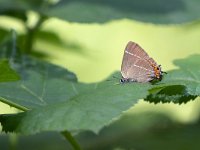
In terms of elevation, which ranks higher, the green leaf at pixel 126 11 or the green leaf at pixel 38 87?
the green leaf at pixel 126 11

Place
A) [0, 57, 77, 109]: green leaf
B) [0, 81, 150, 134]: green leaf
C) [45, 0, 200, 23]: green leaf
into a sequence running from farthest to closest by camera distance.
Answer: [45, 0, 200, 23]: green leaf → [0, 57, 77, 109]: green leaf → [0, 81, 150, 134]: green leaf

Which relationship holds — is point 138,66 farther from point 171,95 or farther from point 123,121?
point 123,121

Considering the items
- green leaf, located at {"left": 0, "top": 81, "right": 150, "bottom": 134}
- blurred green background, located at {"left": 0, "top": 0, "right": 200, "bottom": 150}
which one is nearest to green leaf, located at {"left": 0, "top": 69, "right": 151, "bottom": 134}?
green leaf, located at {"left": 0, "top": 81, "right": 150, "bottom": 134}

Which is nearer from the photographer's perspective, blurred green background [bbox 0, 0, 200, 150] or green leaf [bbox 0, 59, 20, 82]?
green leaf [bbox 0, 59, 20, 82]

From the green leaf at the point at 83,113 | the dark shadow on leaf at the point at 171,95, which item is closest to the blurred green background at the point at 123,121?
the dark shadow on leaf at the point at 171,95

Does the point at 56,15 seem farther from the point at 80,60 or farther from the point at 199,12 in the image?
the point at 80,60

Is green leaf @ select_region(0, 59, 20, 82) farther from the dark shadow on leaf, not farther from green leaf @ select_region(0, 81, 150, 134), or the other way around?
the dark shadow on leaf

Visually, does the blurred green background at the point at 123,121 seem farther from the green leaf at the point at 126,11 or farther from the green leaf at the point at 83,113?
the green leaf at the point at 83,113
